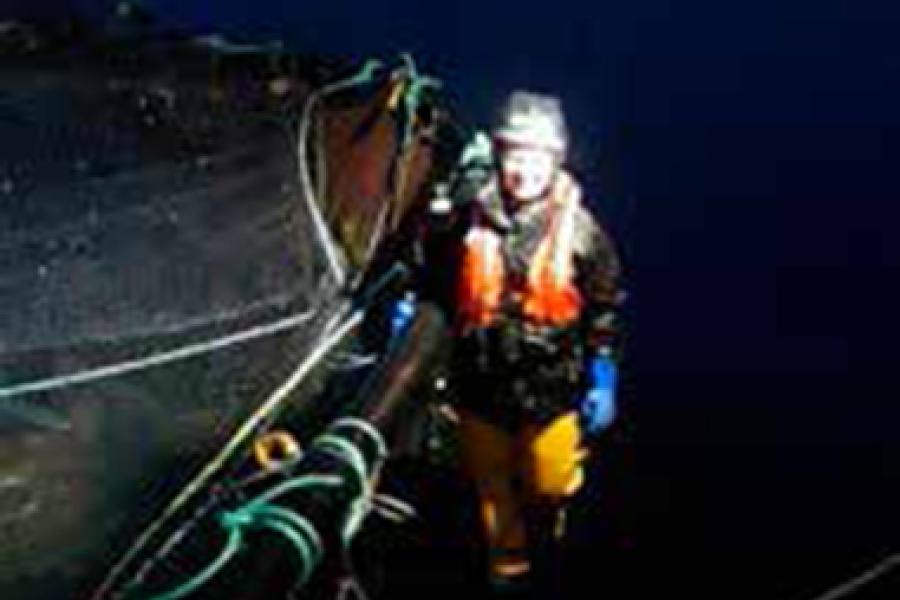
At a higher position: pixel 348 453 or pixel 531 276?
pixel 531 276

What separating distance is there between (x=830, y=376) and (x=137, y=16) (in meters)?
3.97

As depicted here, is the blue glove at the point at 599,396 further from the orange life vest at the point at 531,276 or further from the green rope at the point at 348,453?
the green rope at the point at 348,453

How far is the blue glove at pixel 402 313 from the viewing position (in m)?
4.95

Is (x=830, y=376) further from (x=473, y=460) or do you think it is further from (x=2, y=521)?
(x=2, y=521)

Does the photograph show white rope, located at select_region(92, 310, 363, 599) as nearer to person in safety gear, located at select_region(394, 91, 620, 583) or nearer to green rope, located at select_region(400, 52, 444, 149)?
person in safety gear, located at select_region(394, 91, 620, 583)

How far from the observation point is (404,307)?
5074 millimetres

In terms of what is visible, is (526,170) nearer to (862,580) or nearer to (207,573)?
(862,580)

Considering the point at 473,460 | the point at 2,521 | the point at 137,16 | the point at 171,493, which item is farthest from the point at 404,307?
the point at 137,16

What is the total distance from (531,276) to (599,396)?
0.50 meters

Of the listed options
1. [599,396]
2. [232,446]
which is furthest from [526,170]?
[232,446]

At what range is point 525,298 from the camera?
522cm

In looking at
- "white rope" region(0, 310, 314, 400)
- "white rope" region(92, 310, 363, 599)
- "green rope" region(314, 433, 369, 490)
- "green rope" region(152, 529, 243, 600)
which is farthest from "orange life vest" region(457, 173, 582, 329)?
"green rope" region(152, 529, 243, 600)

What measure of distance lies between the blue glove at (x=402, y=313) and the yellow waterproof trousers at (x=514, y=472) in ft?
1.92

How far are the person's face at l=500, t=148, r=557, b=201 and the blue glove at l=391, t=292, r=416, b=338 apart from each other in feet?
1.66
